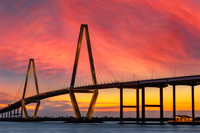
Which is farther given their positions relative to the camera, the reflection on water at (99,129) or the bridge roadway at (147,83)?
the bridge roadway at (147,83)

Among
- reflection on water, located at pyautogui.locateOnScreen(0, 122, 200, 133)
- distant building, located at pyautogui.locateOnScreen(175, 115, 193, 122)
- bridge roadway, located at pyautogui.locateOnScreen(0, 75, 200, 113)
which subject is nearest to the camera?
reflection on water, located at pyautogui.locateOnScreen(0, 122, 200, 133)

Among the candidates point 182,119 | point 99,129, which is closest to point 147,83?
point 99,129

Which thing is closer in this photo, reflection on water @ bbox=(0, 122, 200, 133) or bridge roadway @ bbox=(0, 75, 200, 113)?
reflection on water @ bbox=(0, 122, 200, 133)

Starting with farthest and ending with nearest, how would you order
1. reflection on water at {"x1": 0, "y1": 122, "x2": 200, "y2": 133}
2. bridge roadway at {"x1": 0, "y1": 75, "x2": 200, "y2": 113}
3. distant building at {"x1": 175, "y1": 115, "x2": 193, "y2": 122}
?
distant building at {"x1": 175, "y1": 115, "x2": 193, "y2": 122}
bridge roadway at {"x1": 0, "y1": 75, "x2": 200, "y2": 113}
reflection on water at {"x1": 0, "y1": 122, "x2": 200, "y2": 133}

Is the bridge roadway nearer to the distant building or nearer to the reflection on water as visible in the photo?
the reflection on water

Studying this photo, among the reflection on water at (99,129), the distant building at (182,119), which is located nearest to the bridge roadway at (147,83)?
the reflection on water at (99,129)

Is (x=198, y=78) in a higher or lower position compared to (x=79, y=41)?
lower

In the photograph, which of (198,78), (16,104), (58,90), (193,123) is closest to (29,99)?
(16,104)

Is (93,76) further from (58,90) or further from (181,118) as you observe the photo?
(181,118)

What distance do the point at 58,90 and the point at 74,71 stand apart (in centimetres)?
1268

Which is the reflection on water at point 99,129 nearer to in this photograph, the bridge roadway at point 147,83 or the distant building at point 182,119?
the bridge roadway at point 147,83

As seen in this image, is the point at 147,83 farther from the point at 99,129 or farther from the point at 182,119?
the point at 182,119

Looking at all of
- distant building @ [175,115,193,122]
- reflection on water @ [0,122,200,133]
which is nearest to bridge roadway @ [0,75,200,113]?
reflection on water @ [0,122,200,133]

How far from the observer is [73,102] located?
326ft
